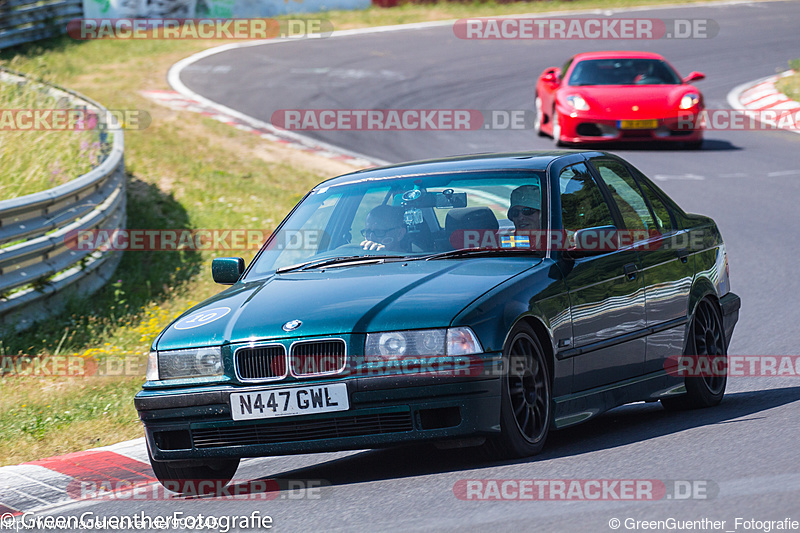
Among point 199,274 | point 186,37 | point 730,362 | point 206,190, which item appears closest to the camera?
point 730,362

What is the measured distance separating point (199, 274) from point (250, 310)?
646 centimetres

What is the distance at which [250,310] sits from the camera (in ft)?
17.8

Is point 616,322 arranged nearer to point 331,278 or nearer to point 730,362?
point 331,278

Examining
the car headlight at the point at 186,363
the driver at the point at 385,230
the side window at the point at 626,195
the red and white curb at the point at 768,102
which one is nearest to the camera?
the car headlight at the point at 186,363

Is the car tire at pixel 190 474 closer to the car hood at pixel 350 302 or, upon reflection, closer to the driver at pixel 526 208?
the car hood at pixel 350 302

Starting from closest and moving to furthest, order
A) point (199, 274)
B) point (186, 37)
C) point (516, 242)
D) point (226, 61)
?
point (516, 242)
point (199, 274)
point (226, 61)
point (186, 37)

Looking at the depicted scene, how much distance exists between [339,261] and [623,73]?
12245 millimetres

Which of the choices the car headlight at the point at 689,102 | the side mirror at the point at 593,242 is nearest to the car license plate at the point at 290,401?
the side mirror at the point at 593,242

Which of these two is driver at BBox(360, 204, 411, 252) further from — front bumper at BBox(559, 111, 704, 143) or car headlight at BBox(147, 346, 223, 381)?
front bumper at BBox(559, 111, 704, 143)

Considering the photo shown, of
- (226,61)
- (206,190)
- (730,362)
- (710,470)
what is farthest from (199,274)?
(226,61)

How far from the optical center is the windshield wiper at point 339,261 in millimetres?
5941

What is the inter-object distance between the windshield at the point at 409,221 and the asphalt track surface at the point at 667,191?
40.6 inches

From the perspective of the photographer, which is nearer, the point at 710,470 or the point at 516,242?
the point at 710,470

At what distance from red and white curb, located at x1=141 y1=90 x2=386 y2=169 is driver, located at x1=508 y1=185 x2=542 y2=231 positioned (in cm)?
909
